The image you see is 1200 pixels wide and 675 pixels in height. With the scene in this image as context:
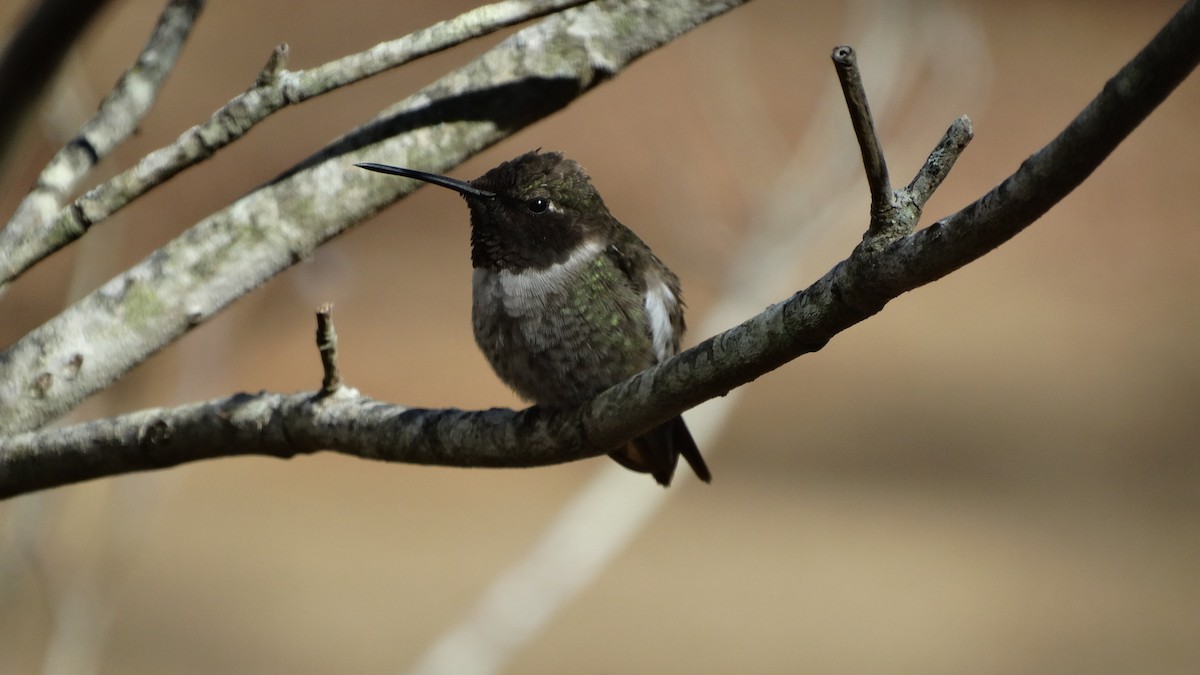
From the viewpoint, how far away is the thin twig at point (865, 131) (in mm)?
1726

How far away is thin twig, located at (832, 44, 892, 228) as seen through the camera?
5.66 ft

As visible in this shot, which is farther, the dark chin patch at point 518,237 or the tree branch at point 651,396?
the dark chin patch at point 518,237

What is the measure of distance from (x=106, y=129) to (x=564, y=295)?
1.16 metres

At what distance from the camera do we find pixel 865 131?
174 cm

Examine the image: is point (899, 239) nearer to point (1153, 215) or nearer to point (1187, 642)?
point (1187, 642)

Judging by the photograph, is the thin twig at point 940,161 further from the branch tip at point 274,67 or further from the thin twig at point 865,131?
the branch tip at point 274,67

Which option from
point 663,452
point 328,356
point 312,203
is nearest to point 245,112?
point 312,203

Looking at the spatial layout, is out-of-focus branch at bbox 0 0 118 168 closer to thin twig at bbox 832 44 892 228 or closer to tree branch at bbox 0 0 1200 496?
tree branch at bbox 0 0 1200 496

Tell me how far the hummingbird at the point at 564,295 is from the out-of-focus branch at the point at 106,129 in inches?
29.2

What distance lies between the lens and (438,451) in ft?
7.94

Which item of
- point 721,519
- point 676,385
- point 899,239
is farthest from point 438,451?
point 721,519

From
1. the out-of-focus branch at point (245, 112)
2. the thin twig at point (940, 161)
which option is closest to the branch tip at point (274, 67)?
the out-of-focus branch at point (245, 112)

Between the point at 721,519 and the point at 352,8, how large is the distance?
639cm

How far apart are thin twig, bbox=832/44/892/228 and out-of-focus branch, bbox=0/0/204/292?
157 cm
